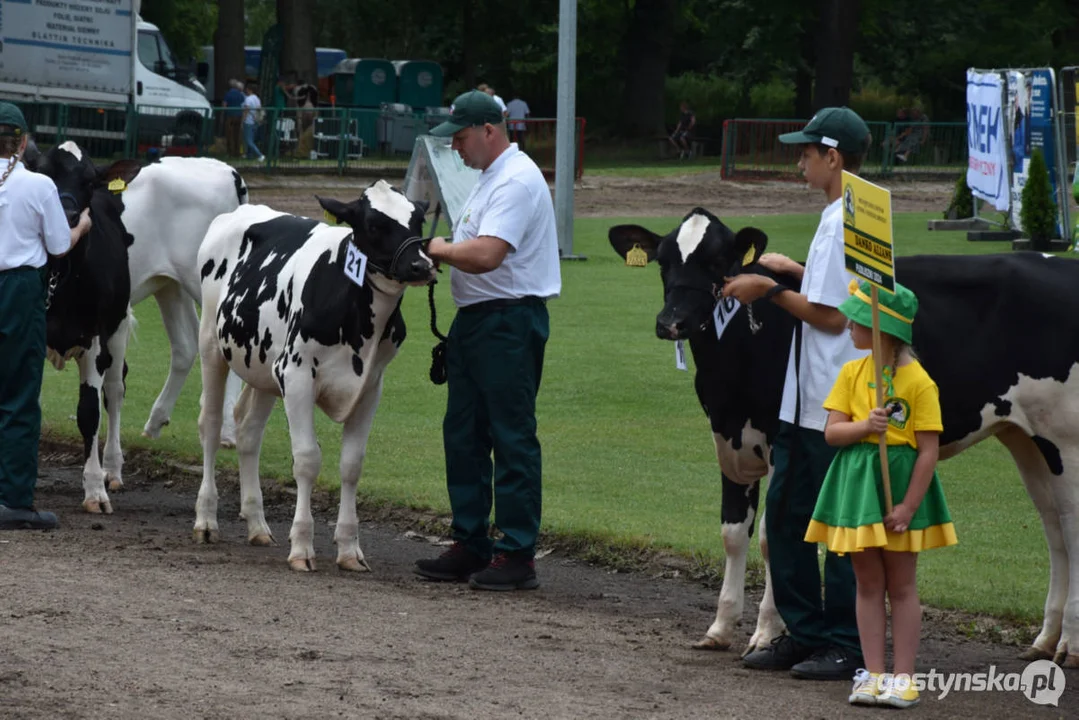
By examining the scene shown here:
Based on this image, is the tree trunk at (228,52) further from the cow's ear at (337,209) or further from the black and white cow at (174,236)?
the cow's ear at (337,209)

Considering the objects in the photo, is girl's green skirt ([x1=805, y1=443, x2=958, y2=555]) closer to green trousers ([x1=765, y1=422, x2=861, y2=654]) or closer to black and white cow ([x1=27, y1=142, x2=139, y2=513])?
green trousers ([x1=765, y1=422, x2=861, y2=654])

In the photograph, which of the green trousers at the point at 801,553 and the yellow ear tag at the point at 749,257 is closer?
the green trousers at the point at 801,553

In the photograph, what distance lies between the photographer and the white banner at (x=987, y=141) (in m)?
28.9

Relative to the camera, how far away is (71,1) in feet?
128

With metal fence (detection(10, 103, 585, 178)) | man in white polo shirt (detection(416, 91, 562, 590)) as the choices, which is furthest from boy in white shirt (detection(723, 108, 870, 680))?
metal fence (detection(10, 103, 585, 178))

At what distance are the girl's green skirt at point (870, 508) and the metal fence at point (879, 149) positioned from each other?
115 ft

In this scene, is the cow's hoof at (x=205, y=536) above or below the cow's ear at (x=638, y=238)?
below

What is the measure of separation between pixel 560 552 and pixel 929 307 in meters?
3.37

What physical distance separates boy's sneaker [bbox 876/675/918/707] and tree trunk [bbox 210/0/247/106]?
148 ft

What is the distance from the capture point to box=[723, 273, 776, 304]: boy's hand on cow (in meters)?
6.88

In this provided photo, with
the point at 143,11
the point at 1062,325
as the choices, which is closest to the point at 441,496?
the point at 1062,325

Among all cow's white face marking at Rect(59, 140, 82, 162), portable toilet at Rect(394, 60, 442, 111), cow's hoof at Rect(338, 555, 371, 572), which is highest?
portable toilet at Rect(394, 60, 442, 111)

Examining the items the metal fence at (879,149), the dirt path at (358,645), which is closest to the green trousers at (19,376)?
the dirt path at (358,645)

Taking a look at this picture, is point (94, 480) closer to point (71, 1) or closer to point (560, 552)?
point (560, 552)
